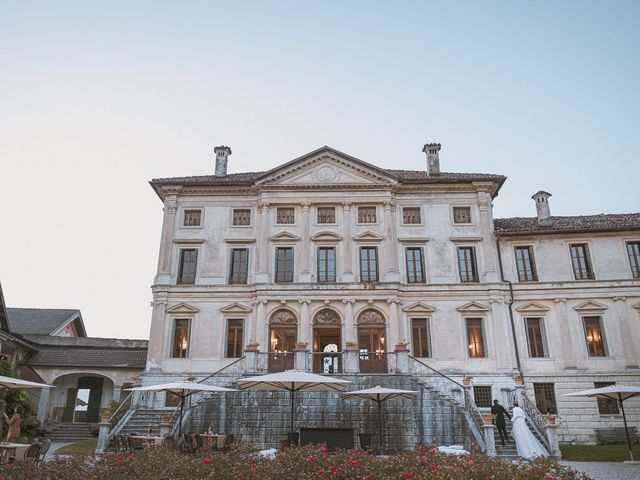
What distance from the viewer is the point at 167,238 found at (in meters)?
29.3

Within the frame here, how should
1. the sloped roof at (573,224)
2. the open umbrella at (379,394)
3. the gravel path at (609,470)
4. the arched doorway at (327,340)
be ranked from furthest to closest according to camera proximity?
the sloped roof at (573,224)
the arched doorway at (327,340)
the open umbrella at (379,394)
the gravel path at (609,470)

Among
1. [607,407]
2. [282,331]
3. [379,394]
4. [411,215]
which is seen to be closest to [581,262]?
[607,407]

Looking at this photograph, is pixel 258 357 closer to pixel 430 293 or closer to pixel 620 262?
pixel 430 293

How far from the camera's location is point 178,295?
1109 inches

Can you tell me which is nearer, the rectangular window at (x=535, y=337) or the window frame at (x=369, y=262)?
the rectangular window at (x=535, y=337)

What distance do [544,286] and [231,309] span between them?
16976 millimetres

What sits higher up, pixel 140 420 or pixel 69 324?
pixel 69 324

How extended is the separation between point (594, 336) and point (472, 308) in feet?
21.3

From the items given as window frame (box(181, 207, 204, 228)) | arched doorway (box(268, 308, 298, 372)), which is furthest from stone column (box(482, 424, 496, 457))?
window frame (box(181, 207, 204, 228))

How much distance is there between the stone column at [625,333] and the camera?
26.1 metres

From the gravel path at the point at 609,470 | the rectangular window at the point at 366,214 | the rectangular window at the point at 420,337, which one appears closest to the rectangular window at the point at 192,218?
the rectangular window at the point at 366,214

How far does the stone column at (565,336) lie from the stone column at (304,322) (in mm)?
13271

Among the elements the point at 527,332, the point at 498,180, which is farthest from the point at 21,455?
the point at 498,180

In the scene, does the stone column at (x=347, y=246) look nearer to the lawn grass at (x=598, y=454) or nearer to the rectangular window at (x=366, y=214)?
the rectangular window at (x=366, y=214)
